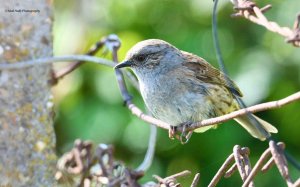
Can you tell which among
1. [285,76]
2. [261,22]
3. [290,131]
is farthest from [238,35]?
[261,22]

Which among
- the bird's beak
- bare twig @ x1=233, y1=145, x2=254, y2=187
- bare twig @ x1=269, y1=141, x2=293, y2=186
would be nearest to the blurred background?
the bird's beak

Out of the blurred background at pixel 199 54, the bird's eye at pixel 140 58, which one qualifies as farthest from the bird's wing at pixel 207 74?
the blurred background at pixel 199 54

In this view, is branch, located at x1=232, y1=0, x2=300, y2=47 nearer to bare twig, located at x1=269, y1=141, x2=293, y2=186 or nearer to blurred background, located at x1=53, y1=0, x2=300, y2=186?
bare twig, located at x1=269, y1=141, x2=293, y2=186

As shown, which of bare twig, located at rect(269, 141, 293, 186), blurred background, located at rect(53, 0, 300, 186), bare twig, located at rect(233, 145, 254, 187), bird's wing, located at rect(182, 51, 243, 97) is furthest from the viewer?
blurred background, located at rect(53, 0, 300, 186)

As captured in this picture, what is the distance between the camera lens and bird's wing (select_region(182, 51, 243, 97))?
408 cm

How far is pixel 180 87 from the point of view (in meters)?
3.90

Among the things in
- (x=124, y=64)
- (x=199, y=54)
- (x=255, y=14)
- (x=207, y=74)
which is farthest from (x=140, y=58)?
(x=199, y=54)

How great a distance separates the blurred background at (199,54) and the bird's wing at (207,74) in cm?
145

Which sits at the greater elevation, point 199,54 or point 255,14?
point 255,14

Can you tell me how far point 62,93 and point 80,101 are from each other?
0.85 ft

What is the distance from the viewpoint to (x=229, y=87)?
4191 mm

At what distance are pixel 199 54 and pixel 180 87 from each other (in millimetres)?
2245

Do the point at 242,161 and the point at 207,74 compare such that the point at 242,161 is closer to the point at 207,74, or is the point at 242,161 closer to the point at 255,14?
the point at 255,14

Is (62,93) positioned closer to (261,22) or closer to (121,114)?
(121,114)
